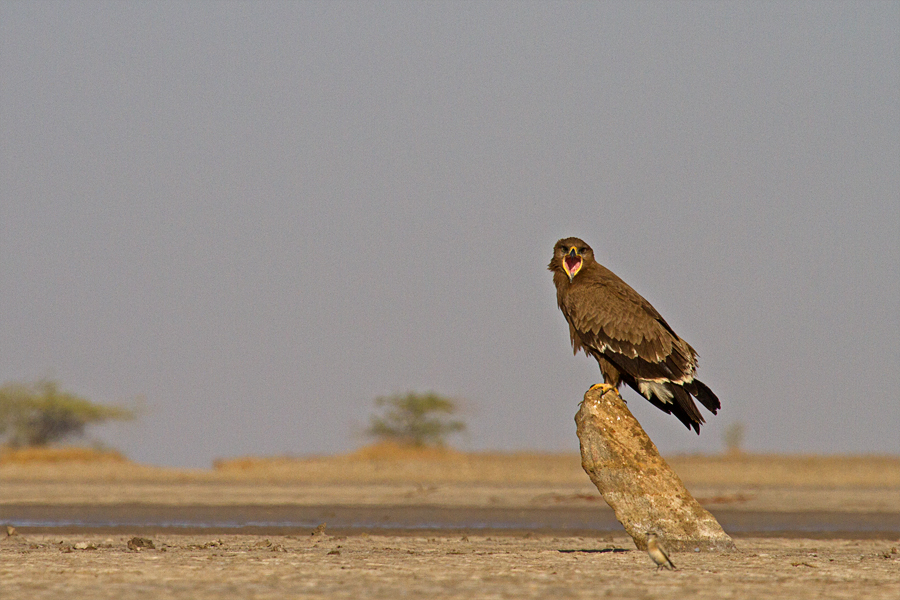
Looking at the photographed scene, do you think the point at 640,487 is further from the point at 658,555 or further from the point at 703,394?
the point at 658,555

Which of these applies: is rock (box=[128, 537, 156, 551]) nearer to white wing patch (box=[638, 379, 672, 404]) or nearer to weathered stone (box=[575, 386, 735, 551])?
weathered stone (box=[575, 386, 735, 551])

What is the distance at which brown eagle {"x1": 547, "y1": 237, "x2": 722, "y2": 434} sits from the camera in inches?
472

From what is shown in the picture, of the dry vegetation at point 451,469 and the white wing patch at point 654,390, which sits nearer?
the white wing patch at point 654,390

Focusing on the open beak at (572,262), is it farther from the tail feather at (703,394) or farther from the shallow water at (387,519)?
the shallow water at (387,519)

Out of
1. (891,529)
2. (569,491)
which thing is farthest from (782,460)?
(891,529)

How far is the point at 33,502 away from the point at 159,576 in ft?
51.8

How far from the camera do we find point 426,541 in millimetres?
14188

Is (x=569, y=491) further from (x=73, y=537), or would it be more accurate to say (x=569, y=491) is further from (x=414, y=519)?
(x=73, y=537)

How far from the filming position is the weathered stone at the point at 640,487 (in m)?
11.5

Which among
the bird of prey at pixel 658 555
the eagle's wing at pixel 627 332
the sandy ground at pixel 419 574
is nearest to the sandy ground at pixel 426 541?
the sandy ground at pixel 419 574

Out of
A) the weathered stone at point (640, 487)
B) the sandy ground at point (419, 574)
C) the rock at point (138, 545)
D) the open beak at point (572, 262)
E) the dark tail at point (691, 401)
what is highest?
the open beak at point (572, 262)

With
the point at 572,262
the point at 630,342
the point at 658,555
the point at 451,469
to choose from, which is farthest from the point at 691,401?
the point at 451,469

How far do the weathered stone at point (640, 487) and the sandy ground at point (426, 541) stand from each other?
1.27 ft

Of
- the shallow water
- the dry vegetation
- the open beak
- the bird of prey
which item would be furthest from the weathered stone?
the dry vegetation
